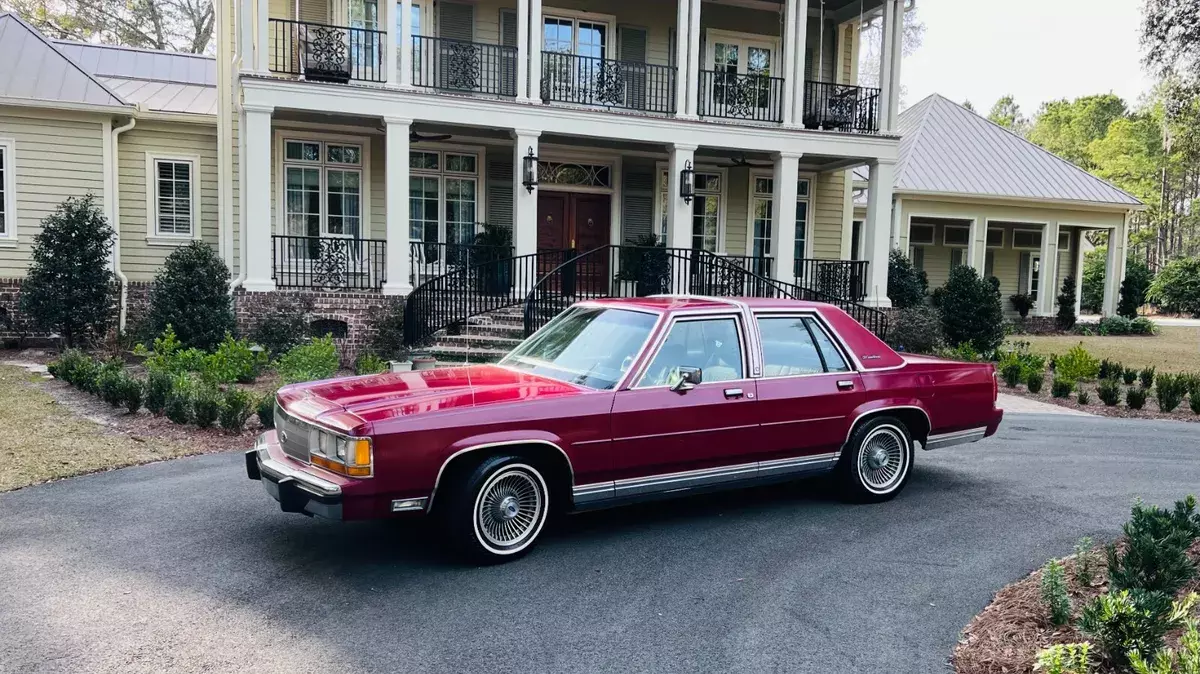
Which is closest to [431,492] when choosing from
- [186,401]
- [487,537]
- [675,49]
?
[487,537]

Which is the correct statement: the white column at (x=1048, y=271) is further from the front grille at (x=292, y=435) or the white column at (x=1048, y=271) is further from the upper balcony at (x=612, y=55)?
the front grille at (x=292, y=435)

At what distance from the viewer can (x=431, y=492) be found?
4.79 metres

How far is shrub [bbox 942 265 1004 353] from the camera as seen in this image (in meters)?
17.0

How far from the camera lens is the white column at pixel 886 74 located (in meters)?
17.3

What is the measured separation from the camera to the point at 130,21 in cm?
2909

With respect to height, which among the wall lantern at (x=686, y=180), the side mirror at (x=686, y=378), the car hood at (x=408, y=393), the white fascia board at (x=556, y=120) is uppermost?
the white fascia board at (x=556, y=120)

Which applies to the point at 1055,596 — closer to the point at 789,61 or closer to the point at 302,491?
the point at 302,491

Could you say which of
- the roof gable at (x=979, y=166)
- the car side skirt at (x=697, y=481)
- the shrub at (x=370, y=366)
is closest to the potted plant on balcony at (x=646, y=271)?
the shrub at (x=370, y=366)

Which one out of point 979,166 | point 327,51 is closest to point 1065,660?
point 327,51

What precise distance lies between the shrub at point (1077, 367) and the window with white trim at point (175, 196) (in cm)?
1667

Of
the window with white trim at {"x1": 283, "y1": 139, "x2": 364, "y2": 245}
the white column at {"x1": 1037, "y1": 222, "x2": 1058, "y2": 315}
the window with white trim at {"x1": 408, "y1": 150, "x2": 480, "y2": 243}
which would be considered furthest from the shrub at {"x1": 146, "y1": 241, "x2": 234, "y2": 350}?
the white column at {"x1": 1037, "y1": 222, "x2": 1058, "y2": 315}

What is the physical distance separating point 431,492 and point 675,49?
15364mm

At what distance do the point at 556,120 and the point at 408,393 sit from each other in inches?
433

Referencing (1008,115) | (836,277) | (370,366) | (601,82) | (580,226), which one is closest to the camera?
(370,366)
